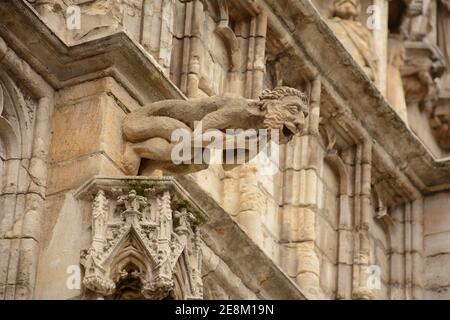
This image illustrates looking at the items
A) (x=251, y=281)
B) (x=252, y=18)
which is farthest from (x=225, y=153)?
(x=252, y=18)

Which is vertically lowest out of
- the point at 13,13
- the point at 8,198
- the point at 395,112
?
the point at 8,198

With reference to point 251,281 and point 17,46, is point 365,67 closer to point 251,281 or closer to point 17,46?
point 251,281

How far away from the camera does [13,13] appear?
18.8 m

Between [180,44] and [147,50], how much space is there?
1549mm

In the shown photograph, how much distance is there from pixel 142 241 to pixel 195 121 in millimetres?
1290

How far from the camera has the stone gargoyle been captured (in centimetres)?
1875

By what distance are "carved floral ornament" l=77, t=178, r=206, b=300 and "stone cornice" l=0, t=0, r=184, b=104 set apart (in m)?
1.05

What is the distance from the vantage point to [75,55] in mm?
19156

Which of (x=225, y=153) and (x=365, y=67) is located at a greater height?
(x=365, y=67)

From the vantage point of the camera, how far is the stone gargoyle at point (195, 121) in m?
18.8

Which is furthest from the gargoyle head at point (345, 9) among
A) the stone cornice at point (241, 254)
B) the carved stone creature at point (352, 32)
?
the stone cornice at point (241, 254)

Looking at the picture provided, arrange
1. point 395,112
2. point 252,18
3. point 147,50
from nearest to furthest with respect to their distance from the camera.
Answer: point 147,50 < point 252,18 < point 395,112

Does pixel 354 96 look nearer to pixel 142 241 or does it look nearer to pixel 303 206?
pixel 303 206

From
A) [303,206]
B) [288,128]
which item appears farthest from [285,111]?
[303,206]
